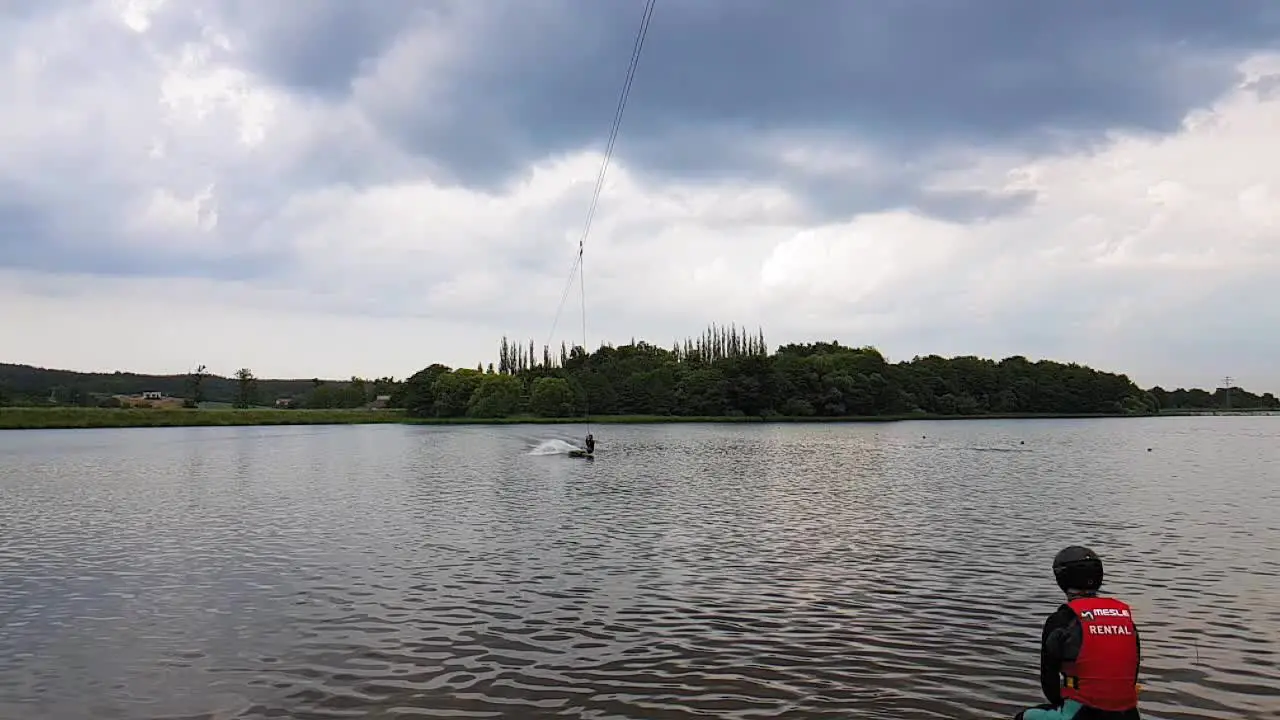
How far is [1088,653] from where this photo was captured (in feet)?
23.9

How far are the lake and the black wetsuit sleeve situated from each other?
4590mm

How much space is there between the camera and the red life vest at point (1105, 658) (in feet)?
23.9

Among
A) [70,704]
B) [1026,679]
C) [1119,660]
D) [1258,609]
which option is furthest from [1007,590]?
[70,704]

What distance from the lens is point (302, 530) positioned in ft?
104

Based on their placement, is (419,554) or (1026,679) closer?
(1026,679)

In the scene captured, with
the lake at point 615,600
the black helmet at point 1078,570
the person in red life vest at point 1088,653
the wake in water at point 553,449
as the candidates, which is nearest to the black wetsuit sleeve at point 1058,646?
the person in red life vest at point 1088,653

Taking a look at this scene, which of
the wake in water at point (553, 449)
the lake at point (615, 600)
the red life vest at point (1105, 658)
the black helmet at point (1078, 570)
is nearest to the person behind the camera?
the red life vest at point (1105, 658)

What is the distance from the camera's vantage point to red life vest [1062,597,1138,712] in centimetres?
727

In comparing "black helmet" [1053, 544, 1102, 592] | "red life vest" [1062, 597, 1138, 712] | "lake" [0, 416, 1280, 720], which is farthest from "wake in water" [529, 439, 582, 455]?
"red life vest" [1062, 597, 1138, 712]

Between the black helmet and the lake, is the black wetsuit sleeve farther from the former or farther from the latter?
the lake

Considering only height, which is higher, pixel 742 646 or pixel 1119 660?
pixel 1119 660

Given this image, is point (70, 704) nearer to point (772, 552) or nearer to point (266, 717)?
point (266, 717)

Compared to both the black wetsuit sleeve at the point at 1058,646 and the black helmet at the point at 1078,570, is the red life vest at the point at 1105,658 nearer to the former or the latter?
the black wetsuit sleeve at the point at 1058,646

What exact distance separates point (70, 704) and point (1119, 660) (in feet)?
44.1
